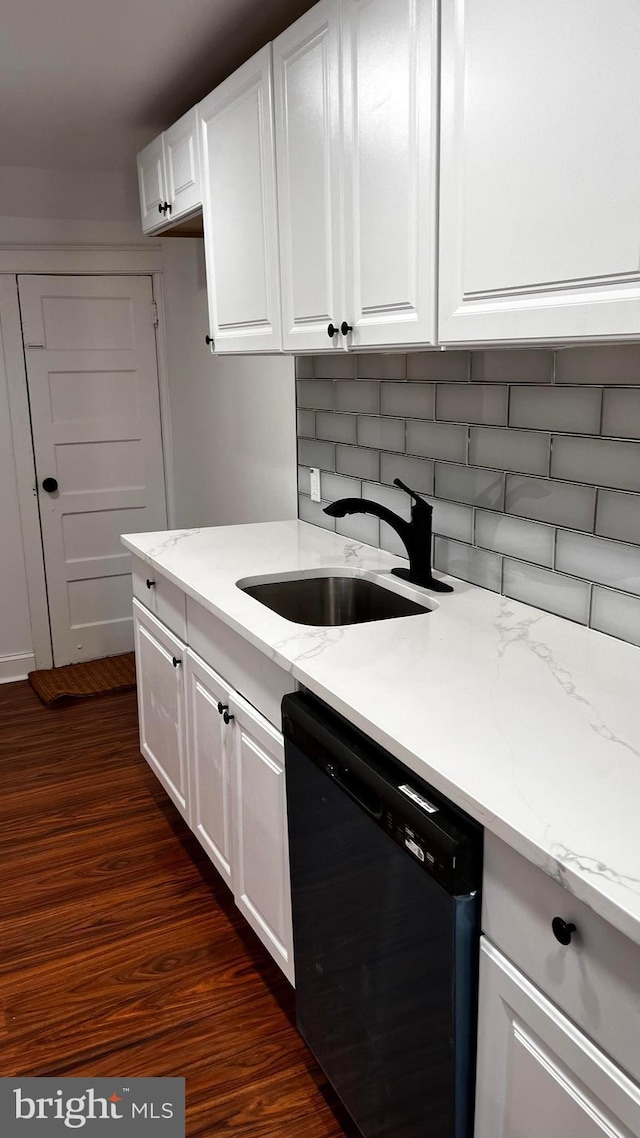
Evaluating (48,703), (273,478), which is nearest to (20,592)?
(48,703)

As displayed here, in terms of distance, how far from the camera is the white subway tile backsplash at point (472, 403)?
1.92 metres

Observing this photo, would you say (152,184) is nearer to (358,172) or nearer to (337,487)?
(337,487)

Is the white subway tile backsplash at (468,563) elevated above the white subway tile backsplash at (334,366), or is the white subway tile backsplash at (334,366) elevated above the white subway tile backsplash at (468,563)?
the white subway tile backsplash at (334,366)

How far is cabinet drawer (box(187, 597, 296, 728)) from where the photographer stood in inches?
69.8

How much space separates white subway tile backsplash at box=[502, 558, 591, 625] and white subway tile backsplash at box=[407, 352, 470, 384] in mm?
470

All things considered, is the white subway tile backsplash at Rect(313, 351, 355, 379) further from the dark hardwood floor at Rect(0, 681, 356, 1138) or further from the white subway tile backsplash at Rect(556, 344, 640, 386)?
the dark hardwood floor at Rect(0, 681, 356, 1138)

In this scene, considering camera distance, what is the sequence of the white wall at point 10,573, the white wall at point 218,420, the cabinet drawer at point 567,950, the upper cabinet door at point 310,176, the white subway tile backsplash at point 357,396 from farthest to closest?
the white wall at point 10,573, the white wall at point 218,420, the white subway tile backsplash at point 357,396, the upper cabinet door at point 310,176, the cabinet drawer at point 567,950

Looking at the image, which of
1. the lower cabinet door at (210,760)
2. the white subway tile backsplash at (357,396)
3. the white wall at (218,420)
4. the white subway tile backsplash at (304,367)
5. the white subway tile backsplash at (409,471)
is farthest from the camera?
the white wall at (218,420)

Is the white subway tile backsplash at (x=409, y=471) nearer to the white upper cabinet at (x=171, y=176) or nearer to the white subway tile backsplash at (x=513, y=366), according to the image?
the white subway tile backsplash at (x=513, y=366)

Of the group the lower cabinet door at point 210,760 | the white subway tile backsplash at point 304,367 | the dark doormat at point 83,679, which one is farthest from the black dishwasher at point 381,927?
the dark doormat at point 83,679

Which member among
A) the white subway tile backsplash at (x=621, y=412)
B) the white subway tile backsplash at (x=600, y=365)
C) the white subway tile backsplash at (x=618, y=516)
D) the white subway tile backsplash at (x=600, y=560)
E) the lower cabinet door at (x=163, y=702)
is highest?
the white subway tile backsplash at (x=600, y=365)

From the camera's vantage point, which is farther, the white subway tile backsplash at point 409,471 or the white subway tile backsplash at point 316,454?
the white subway tile backsplash at point 316,454

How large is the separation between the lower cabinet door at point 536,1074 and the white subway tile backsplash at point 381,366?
1.57m

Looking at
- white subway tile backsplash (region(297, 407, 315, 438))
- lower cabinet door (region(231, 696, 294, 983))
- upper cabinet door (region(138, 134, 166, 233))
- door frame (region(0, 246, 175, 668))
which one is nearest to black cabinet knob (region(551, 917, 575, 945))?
lower cabinet door (region(231, 696, 294, 983))
